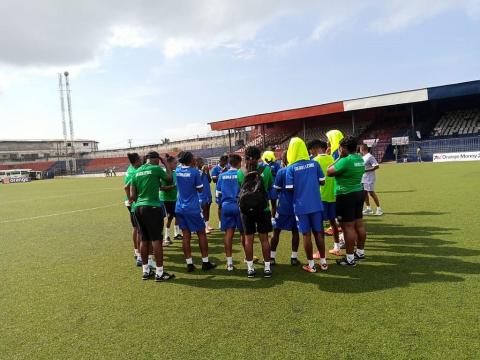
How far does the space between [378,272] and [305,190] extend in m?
1.58

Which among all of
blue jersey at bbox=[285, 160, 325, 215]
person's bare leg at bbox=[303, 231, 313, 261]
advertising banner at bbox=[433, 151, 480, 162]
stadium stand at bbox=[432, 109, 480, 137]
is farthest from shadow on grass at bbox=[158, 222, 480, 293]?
stadium stand at bbox=[432, 109, 480, 137]

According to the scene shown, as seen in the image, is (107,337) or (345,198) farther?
(345,198)

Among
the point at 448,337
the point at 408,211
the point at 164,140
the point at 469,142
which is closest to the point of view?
the point at 448,337

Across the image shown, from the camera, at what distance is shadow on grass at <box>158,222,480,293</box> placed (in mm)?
5012

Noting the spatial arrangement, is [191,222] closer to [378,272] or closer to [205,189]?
[378,272]

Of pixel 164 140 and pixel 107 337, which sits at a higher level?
pixel 164 140

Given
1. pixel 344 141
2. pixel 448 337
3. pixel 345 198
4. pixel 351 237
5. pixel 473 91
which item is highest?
pixel 473 91

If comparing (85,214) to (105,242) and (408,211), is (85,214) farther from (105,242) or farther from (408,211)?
(408,211)

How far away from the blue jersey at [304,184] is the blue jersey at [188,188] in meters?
1.48

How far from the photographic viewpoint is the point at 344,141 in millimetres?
5859

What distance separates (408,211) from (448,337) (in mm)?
7193

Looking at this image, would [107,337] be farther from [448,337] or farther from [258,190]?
[448,337]

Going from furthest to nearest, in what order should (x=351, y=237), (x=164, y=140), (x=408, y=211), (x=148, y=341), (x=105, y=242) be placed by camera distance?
(x=164, y=140) < (x=408, y=211) < (x=105, y=242) < (x=351, y=237) < (x=148, y=341)

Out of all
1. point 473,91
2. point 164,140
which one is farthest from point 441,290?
point 164,140
